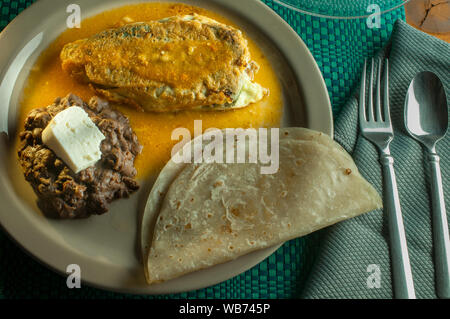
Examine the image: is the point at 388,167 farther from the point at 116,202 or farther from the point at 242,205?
the point at 116,202

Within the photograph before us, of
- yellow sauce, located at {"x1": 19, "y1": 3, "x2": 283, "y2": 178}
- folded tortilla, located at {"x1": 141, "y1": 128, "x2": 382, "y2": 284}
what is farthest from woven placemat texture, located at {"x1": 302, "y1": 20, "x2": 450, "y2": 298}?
yellow sauce, located at {"x1": 19, "y1": 3, "x2": 283, "y2": 178}

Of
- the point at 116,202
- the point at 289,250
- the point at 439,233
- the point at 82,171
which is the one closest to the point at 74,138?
the point at 82,171

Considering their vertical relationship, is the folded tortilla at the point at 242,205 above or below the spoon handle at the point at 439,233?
above

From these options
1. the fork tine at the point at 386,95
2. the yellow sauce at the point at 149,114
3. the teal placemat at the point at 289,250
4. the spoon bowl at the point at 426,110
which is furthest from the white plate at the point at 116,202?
the spoon bowl at the point at 426,110

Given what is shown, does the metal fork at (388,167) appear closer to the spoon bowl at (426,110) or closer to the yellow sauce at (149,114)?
the spoon bowl at (426,110)

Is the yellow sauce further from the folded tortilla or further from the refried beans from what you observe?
the folded tortilla
